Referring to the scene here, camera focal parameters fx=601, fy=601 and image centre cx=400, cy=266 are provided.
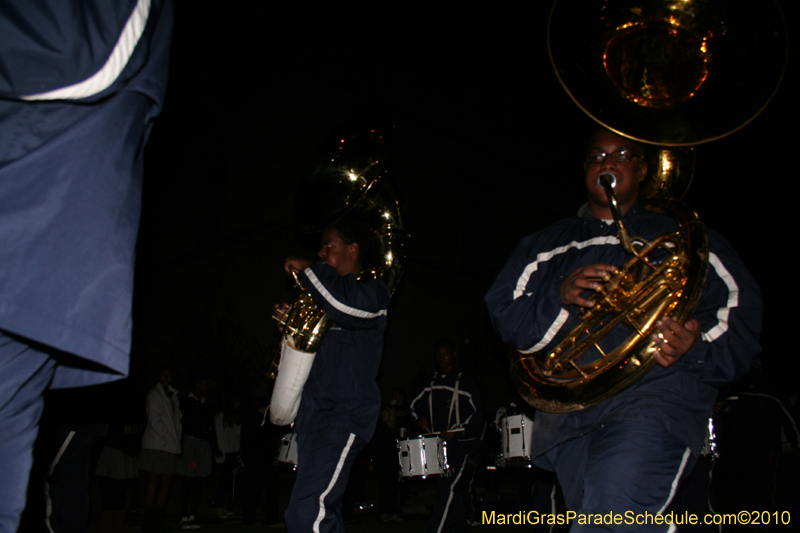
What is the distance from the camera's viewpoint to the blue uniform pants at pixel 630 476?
2070mm

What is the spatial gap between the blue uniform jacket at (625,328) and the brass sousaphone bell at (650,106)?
0.23 feet

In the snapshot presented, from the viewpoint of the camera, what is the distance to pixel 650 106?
3143mm

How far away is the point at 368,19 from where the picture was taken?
19.8m

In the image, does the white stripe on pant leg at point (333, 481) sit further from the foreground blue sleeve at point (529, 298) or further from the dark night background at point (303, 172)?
the dark night background at point (303, 172)

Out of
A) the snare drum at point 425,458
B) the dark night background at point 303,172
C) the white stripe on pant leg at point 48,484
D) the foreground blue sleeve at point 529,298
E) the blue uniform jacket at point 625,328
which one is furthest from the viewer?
the dark night background at point 303,172

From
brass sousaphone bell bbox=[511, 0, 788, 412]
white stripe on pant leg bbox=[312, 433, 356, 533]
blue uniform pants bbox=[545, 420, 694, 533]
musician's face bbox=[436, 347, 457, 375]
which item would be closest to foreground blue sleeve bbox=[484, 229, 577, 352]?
brass sousaphone bell bbox=[511, 0, 788, 412]

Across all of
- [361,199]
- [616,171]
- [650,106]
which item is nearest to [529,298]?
[616,171]

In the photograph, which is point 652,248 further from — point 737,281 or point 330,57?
point 330,57

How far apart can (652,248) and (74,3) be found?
216 centimetres

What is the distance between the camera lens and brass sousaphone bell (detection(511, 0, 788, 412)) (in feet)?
8.04

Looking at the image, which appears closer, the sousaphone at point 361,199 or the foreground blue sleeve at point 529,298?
the foreground blue sleeve at point 529,298

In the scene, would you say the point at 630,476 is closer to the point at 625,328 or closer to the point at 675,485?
the point at 675,485

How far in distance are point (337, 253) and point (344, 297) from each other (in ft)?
2.36

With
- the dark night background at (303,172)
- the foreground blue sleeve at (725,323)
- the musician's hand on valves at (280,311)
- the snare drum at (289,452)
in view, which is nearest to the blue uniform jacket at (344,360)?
the musician's hand on valves at (280,311)
